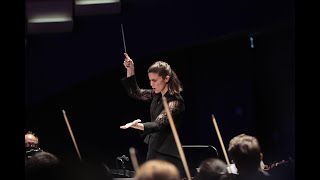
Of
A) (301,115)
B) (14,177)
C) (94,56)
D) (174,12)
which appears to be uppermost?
(174,12)

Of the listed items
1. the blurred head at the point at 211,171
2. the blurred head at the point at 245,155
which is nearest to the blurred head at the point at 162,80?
the blurred head at the point at 245,155

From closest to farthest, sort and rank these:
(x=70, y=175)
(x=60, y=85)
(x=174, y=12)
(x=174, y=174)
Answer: (x=174, y=174) < (x=70, y=175) < (x=174, y=12) < (x=60, y=85)

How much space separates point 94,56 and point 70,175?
3.23m

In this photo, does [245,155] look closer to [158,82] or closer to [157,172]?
[157,172]

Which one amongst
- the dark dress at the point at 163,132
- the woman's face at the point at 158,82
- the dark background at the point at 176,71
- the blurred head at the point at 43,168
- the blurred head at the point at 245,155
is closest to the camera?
the blurred head at the point at 43,168

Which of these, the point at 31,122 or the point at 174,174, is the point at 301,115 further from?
the point at 31,122

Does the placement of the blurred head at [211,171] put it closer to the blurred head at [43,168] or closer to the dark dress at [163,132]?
the blurred head at [43,168]

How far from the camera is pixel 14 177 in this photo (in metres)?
3.09

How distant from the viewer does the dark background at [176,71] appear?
224 inches

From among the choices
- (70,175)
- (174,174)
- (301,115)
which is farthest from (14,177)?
(301,115)

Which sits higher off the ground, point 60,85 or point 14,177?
point 60,85

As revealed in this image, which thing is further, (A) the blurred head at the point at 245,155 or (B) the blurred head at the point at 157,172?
(A) the blurred head at the point at 245,155

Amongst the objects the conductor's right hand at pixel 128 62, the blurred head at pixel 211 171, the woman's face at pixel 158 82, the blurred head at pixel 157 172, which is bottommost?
the blurred head at pixel 211 171

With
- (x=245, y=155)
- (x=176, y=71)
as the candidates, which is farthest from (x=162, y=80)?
(x=176, y=71)
